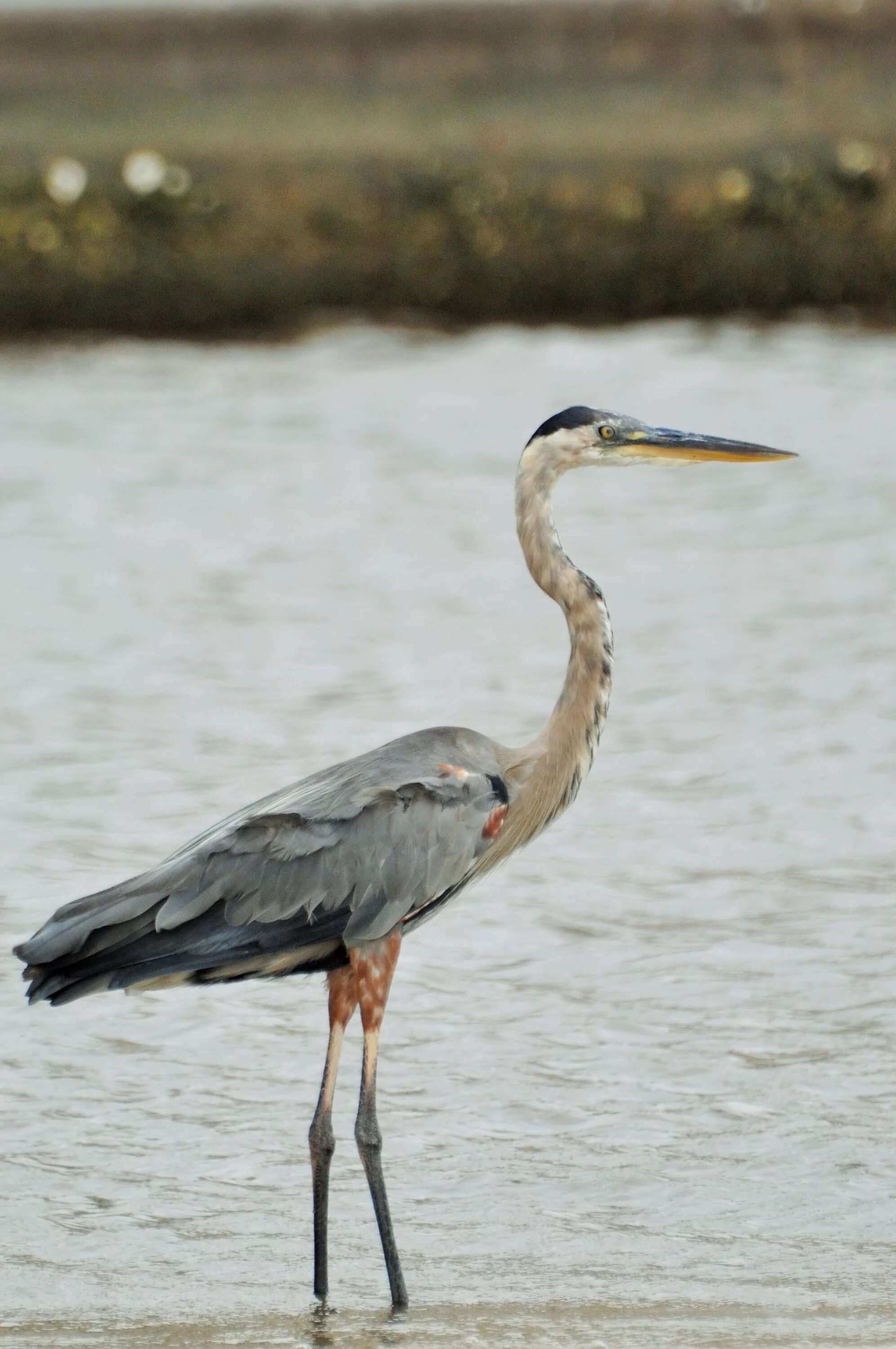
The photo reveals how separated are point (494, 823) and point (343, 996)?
0.53 m

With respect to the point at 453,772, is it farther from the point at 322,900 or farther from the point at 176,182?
the point at 176,182

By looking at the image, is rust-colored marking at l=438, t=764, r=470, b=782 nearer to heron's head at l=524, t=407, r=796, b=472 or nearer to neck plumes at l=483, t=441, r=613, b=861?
neck plumes at l=483, t=441, r=613, b=861

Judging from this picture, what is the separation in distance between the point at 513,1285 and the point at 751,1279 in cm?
52

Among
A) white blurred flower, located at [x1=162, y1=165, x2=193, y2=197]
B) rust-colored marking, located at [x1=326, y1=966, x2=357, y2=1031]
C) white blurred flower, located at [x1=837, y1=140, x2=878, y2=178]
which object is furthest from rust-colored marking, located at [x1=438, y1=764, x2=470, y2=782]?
white blurred flower, located at [x1=837, y1=140, x2=878, y2=178]

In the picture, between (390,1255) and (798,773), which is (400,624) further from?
(390,1255)

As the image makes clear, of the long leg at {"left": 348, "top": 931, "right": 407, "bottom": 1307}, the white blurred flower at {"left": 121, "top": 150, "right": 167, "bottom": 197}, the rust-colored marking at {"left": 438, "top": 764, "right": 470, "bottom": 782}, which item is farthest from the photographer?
the white blurred flower at {"left": 121, "top": 150, "right": 167, "bottom": 197}

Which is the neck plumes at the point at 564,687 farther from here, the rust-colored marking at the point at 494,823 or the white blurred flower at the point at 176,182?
the white blurred flower at the point at 176,182

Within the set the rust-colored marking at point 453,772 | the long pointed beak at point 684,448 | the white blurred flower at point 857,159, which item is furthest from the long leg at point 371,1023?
the white blurred flower at point 857,159

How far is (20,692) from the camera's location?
1038 cm

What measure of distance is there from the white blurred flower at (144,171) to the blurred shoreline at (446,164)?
0.05 m

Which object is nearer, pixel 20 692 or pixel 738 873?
pixel 738 873

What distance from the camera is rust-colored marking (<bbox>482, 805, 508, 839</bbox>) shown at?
5195 millimetres

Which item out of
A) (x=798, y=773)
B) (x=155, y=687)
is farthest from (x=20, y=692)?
(x=798, y=773)

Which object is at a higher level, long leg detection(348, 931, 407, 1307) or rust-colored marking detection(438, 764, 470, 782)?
rust-colored marking detection(438, 764, 470, 782)
